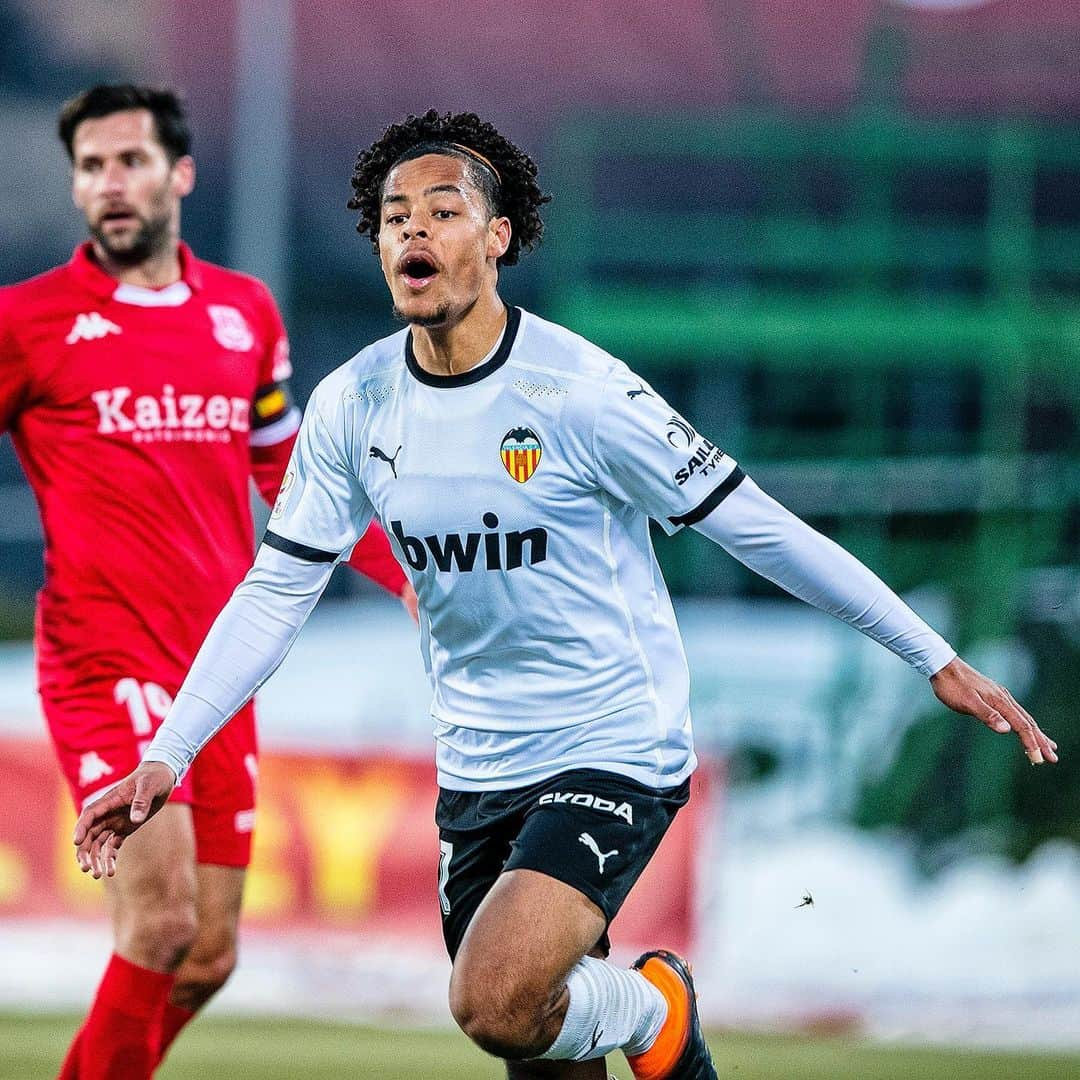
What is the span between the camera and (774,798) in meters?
8.12

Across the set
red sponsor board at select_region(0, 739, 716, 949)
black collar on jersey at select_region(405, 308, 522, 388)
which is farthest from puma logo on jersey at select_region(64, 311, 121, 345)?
red sponsor board at select_region(0, 739, 716, 949)

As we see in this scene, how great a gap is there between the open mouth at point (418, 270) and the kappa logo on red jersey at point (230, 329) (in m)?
1.12

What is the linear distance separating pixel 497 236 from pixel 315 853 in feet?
14.6

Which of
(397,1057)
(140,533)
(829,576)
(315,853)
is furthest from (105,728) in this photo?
(315,853)

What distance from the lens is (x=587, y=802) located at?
12.5 ft

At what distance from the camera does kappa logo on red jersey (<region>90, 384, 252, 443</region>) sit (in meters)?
4.59

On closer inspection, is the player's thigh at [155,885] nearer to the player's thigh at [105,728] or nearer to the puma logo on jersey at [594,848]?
the player's thigh at [105,728]

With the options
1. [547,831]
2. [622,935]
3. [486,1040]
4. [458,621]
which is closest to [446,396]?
[458,621]

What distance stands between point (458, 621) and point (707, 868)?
4264 millimetres

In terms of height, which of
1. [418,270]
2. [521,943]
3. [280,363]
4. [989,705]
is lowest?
[521,943]

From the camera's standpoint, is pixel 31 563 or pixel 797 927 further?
pixel 31 563

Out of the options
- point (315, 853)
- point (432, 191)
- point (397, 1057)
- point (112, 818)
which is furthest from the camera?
point (315, 853)

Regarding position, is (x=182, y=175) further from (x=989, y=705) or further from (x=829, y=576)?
(x=989, y=705)

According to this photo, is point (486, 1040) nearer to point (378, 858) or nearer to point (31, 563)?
point (378, 858)
